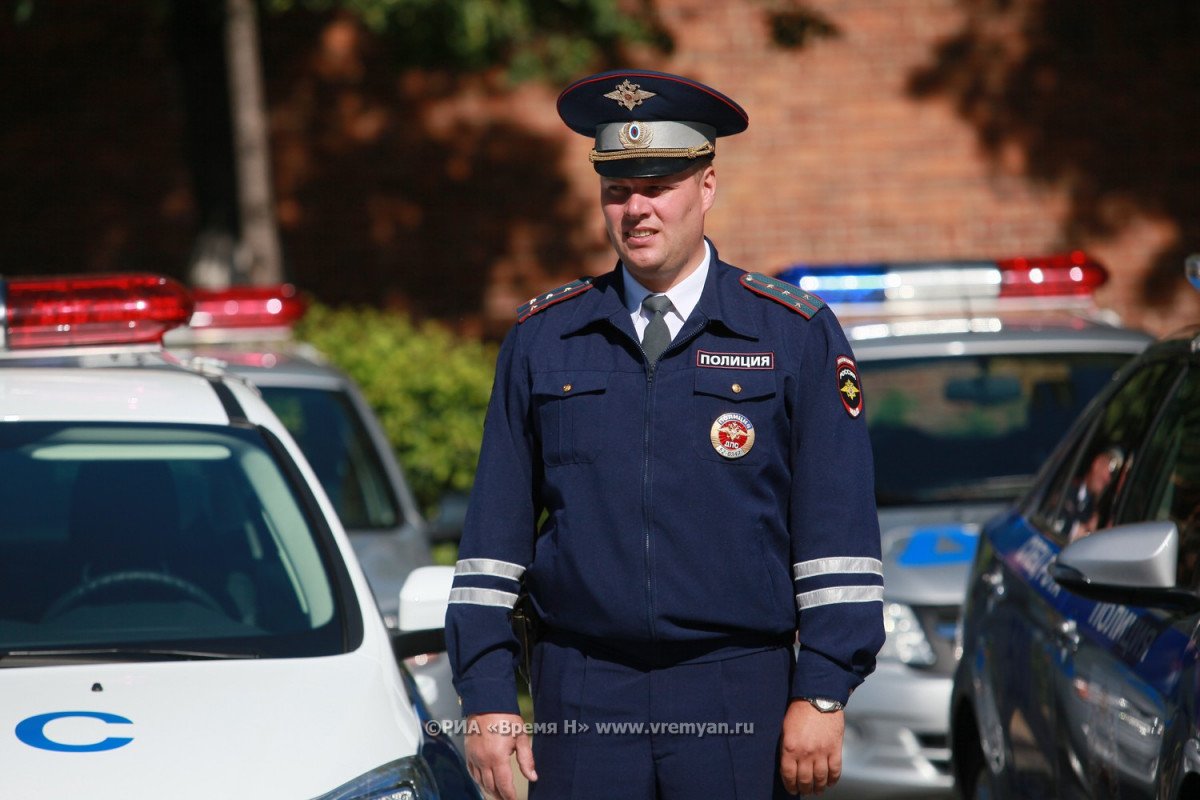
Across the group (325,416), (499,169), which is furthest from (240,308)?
(499,169)

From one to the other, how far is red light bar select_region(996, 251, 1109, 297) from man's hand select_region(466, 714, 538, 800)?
3790 millimetres

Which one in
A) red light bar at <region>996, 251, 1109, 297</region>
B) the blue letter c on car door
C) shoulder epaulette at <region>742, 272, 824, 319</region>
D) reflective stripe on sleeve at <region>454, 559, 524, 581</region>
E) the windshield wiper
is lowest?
the blue letter c on car door

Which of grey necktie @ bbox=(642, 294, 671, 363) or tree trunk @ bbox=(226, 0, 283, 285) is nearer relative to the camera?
grey necktie @ bbox=(642, 294, 671, 363)

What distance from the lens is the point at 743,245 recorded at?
11.6 m

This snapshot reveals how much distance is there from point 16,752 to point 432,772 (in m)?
0.74

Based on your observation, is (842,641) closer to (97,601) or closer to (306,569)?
(306,569)

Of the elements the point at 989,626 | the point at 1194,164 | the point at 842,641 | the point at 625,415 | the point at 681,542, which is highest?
the point at 1194,164

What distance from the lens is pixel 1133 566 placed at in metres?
2.77

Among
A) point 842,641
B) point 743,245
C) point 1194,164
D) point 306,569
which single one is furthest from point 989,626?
point 1194,164

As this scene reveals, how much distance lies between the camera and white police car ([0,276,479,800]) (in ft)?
9.20

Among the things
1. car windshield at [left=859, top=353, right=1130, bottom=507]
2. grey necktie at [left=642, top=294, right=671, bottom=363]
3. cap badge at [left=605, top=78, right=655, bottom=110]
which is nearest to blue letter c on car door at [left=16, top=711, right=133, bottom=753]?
grey necktie at [left=642, top=294, right=671, bottom=363]

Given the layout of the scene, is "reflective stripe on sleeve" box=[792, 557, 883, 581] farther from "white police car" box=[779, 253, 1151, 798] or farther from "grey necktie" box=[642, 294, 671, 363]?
"white police car" box=[779, 253, 1151, 798]

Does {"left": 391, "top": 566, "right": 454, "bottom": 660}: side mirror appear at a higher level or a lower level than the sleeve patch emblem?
lower

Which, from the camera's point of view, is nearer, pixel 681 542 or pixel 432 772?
pixel 681 542
